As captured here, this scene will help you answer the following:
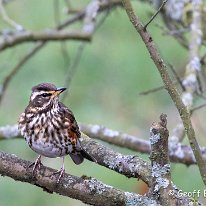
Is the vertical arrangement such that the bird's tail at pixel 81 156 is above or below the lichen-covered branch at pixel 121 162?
above

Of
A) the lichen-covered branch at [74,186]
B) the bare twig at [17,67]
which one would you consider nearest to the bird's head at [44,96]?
the lichen-covered branch at [74,186]

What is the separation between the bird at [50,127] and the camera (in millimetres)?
4934

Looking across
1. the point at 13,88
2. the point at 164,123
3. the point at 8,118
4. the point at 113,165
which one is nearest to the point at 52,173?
the point at 113,165

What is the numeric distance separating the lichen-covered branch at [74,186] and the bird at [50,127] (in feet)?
2.20

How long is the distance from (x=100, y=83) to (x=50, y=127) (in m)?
7.96

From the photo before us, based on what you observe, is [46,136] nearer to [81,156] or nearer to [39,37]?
[81,156]

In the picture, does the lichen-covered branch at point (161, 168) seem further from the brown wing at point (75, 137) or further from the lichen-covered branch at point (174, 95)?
the brown wing at point (75, 137)

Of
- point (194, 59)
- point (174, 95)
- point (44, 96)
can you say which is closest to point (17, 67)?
point (194, 59)

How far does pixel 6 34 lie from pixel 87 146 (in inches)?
95.0

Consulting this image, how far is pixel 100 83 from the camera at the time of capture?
13.0 metres

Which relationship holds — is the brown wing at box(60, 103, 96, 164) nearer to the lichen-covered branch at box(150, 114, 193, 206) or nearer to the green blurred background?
the lichen-covered branch at box(150, 114, 193, 206)

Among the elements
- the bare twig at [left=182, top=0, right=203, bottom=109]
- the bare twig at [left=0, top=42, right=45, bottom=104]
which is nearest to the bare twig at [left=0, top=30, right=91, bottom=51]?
the bare twig at [left=0, top=42, right=45, bottom=104]

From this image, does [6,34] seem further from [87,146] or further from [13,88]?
[13,88]

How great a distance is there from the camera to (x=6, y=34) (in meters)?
6.75
